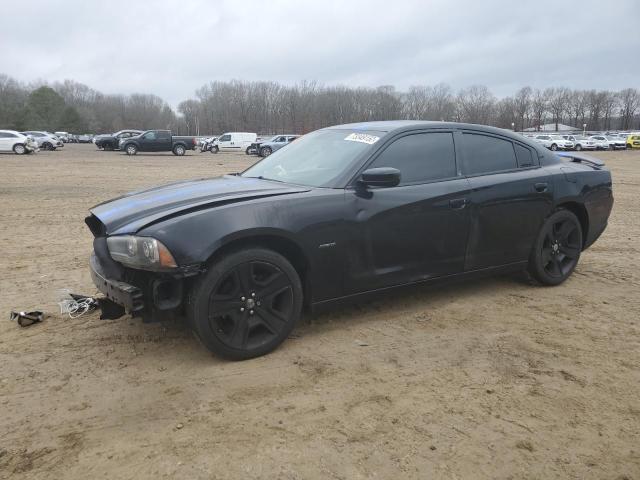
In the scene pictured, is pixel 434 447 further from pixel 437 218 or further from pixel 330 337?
pixel 437 218

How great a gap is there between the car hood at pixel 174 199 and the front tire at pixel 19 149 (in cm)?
3512

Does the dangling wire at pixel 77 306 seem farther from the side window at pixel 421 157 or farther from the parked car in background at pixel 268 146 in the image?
the parked car in background at pixel 268 146

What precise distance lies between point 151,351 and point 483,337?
2425 mm

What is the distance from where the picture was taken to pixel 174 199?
3666 mm

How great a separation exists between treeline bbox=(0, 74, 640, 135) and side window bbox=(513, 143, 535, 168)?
106478mm

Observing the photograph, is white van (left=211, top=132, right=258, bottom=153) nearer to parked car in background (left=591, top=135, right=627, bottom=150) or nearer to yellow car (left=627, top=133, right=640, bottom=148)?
parked car in background (left=591, top=135, right=627, bottom=150)

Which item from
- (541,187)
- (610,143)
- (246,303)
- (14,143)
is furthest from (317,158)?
(610,143)

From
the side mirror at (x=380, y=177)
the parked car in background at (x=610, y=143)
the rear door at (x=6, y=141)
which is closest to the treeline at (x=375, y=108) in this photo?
the parked car in background at (x=610, y=143)

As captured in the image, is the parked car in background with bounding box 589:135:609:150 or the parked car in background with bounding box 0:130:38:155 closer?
the parked car in background with bounding box 0:130:38:155

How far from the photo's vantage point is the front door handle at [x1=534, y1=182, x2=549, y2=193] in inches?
189

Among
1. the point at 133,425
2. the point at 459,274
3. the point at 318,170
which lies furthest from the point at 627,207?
the point at 133,425

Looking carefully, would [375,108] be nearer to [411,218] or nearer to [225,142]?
[225,142]

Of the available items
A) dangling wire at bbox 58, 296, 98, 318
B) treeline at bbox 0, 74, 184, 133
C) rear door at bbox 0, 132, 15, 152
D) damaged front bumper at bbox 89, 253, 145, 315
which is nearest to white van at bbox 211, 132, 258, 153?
rear door at bbox 0, 132, 15, 152

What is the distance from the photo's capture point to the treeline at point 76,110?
308 ft
